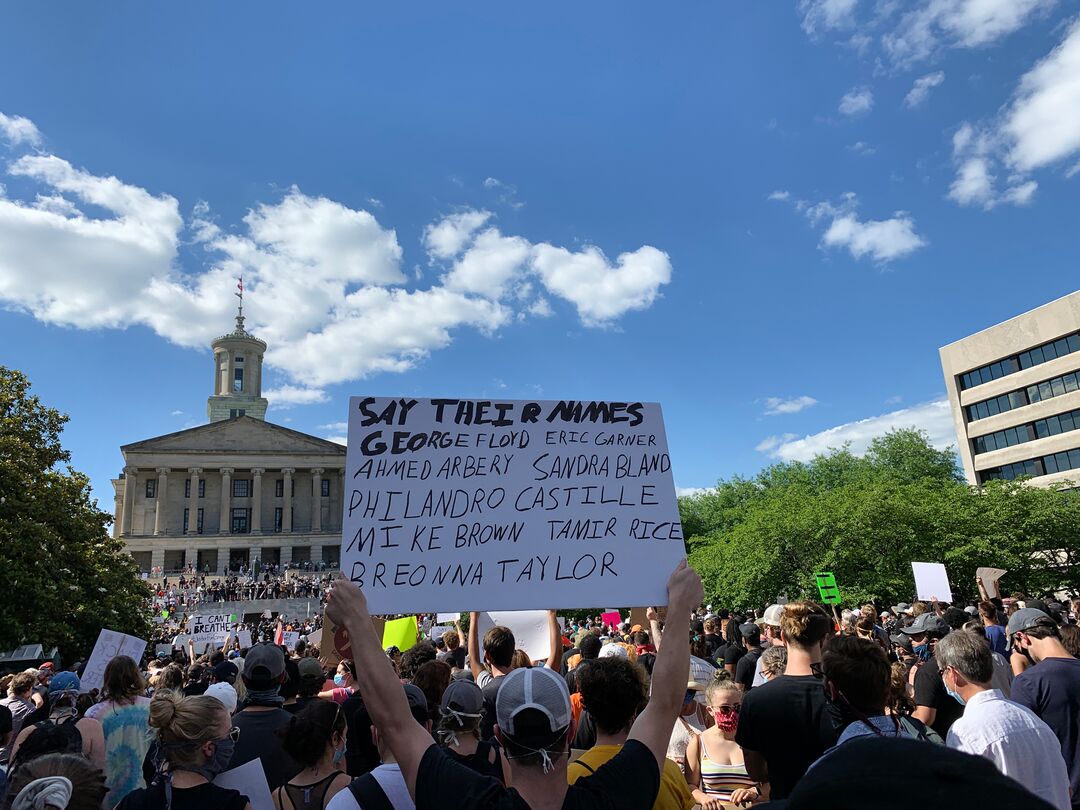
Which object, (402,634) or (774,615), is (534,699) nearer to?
(774,615)

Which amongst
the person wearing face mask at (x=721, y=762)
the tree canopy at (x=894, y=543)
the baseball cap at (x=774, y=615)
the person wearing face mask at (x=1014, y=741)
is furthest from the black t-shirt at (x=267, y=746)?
the tree canopy at (x=894, y=543)

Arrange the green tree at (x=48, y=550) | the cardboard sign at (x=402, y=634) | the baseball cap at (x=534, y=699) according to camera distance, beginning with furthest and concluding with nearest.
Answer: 1. the green tree at (x=48, y=550)
2. the cardboard sign at (x=402, y=634)
3. the baseball cap at (x=534, y=699)

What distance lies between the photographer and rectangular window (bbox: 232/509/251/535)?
7944cm

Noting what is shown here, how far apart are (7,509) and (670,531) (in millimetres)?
22989

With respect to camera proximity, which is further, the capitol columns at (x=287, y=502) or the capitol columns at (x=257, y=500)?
the capitol columns at (x=287, y=502)

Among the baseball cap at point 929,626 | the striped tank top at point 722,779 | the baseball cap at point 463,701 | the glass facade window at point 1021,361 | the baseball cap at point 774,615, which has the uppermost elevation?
the glass facade window at point 1021,361

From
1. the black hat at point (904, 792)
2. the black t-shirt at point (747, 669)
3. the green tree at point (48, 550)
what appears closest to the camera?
the black hat at point (904, 792)

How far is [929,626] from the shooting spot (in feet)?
27.1

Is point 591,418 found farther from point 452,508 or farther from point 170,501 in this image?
point 170,501

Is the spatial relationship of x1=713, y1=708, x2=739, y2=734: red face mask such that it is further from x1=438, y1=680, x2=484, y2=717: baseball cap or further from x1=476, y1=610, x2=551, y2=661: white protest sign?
x1=476, y1=610, x2=551, y2=661: white protest sign

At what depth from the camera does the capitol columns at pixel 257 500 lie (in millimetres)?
78125

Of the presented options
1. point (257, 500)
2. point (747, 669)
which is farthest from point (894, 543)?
point (257, 500)

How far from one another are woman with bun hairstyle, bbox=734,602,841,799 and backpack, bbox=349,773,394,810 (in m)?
1.87

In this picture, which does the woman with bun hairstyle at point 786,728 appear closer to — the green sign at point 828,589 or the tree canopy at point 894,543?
the green sign at point 828,589
